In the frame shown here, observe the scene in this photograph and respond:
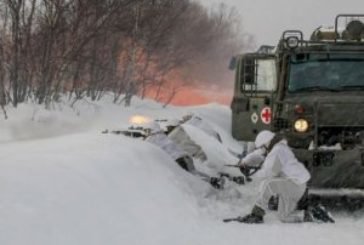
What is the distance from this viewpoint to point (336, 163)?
998 centimetres

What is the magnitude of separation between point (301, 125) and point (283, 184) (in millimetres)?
1361

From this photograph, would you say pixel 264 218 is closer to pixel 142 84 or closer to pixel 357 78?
pixel 357 78

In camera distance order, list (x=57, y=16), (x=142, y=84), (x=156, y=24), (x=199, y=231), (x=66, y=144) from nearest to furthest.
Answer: (x=199, y=231) < (x=66, y=144) < (x=57, y=16) < (x=156, y=24) < (x=142, y=84)

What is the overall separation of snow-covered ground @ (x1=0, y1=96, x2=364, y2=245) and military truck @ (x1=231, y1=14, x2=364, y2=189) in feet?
2.47

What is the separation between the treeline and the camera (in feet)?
65.6

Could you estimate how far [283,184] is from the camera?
9.37m

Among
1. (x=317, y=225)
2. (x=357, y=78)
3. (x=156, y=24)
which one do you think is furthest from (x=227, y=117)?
(x=317, y=225)

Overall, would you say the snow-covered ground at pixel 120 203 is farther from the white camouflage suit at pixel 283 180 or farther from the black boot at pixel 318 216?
the white camouflage suit at pixel 283 180

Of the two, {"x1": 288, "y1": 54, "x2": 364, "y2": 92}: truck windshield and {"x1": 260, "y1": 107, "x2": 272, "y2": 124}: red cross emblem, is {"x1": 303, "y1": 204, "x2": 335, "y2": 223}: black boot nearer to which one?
{"x1": 288, "y1": 54, "x2": 364, "y2": 92}: truck windshield

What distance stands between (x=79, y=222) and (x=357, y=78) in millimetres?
5554

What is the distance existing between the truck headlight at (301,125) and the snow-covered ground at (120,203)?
1.23 meters

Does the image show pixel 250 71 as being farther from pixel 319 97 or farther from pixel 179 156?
pixel 179 156

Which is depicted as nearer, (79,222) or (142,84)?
(79,222)

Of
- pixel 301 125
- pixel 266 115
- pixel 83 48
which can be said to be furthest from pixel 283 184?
pixel 83 48
